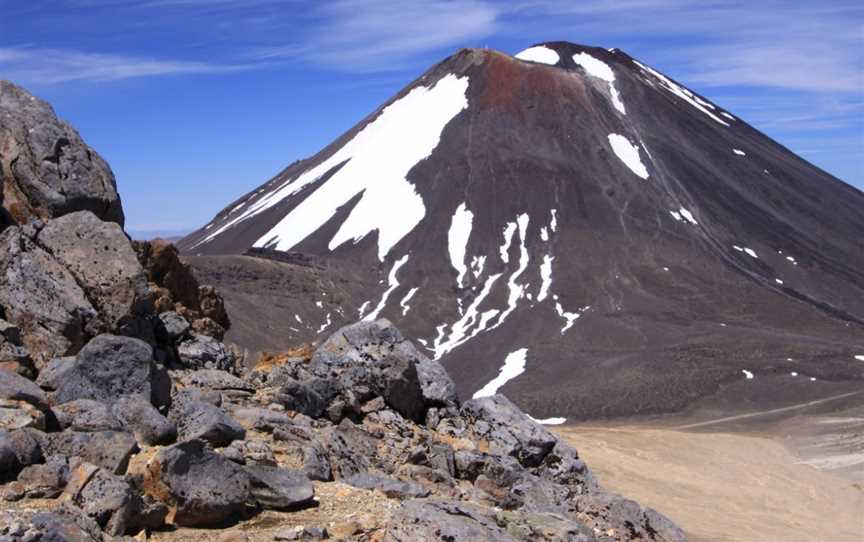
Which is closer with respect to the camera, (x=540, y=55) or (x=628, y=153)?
(x=628, y=153)

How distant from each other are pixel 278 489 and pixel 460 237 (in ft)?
215

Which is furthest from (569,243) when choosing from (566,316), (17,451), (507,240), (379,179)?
(17,451)

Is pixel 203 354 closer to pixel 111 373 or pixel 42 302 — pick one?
pixel 42 302

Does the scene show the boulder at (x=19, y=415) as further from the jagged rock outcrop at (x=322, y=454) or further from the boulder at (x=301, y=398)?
the boulder at (x=301, y=398)

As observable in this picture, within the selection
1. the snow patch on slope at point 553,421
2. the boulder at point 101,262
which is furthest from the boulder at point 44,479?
the snow patch on slope at point 553,421

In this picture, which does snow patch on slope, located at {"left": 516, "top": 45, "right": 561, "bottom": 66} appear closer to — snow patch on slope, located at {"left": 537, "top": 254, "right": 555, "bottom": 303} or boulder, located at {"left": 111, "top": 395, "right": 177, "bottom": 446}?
snow patch on slope, located at {"left": 537, "top": 254, "right": 555, "bottom": 303}

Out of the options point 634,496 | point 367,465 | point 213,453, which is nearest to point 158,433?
point 213,453

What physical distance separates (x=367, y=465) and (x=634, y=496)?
47.1ft

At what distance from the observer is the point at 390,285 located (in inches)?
2758

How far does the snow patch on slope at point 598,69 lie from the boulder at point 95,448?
86532 mm

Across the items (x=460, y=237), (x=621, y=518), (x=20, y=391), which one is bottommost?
(x=621, y=518)

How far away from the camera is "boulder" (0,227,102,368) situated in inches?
489

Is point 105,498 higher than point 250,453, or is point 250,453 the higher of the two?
point 250,453

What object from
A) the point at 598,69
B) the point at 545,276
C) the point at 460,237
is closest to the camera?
the point at 545,276
